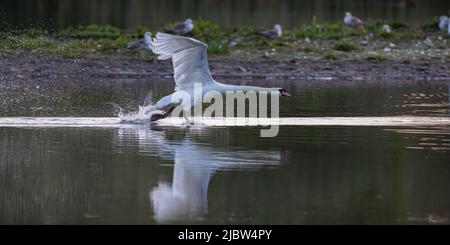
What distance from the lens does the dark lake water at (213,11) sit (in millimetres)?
37875

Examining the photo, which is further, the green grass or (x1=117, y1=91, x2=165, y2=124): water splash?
the green grass

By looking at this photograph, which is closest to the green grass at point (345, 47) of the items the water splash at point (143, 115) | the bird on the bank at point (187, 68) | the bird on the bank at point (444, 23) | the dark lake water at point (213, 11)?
the bird on the bank at point (444, 23)

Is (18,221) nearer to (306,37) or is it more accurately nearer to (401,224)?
(401,224)

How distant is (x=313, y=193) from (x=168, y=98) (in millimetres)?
6117

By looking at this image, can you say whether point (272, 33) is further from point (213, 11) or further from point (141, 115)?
point (141, 115)

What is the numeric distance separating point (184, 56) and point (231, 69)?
366 inches

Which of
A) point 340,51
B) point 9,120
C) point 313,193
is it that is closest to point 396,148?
point 313,193

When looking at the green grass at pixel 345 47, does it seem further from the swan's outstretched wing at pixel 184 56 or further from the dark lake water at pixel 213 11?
the swan's outstretched wing at pixel 184 56

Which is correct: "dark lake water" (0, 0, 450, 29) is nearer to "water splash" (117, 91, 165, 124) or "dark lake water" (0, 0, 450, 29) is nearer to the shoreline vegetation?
the shoreline vegetation

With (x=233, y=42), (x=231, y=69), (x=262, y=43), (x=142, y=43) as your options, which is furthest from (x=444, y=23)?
(x=142, y=43)

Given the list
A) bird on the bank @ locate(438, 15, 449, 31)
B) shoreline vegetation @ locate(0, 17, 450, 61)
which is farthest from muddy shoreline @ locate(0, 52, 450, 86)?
bird on the bank @ locate(438, 15, 449, 31)

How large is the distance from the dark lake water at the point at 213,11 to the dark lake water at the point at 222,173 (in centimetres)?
1786

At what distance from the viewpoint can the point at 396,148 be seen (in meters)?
14.7

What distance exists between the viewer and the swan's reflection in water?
10.7 meters
